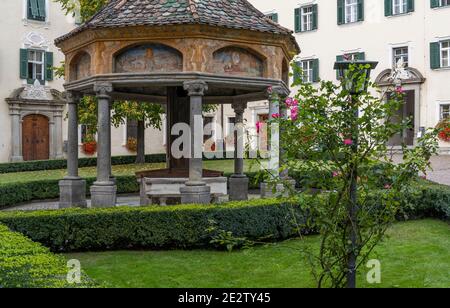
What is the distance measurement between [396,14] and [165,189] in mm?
19701

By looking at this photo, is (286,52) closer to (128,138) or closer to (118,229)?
(118,229)

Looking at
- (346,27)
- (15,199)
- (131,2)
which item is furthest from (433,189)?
(346,27)

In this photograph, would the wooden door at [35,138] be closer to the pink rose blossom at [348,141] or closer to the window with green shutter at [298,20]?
the window with green shutter at [298,20]

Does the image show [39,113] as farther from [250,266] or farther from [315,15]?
[250,266]

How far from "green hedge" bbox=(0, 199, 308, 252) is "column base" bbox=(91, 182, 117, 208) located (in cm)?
149

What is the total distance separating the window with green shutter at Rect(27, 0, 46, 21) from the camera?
27.1 m

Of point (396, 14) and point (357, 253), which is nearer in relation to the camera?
point (357, 253)

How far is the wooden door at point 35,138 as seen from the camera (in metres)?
27.2

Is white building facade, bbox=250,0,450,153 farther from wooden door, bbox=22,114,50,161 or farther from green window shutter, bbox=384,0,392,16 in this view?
wooden door, bbox=22,114,50,161

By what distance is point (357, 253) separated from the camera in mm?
5379

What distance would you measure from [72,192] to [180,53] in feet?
12.8

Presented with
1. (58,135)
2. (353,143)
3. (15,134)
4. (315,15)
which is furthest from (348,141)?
(315,15)
